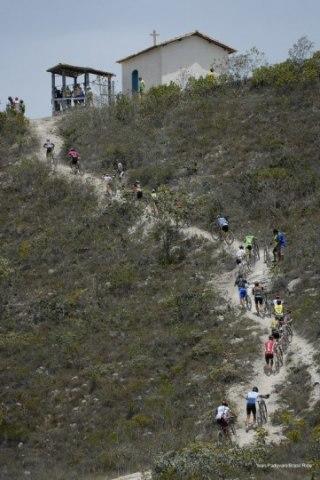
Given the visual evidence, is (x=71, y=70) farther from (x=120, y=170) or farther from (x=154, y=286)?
(x=154, y=286)

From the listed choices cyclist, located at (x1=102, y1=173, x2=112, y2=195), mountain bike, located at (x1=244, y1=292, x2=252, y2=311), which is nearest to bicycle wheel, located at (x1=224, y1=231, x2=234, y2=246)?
mountain bike, located at (x1=244, y1=292, x2=252, y2=311)

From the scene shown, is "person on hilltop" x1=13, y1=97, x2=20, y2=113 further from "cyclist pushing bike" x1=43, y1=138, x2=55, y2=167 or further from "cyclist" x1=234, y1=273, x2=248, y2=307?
"cyclist" x1=234, y1=273, x2=248, y2=307

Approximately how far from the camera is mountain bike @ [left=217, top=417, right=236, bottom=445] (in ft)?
90.0

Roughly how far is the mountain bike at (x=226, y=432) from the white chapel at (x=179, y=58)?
111ft

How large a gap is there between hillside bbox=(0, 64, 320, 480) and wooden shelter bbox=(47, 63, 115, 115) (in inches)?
112

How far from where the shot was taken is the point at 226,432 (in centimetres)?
2789

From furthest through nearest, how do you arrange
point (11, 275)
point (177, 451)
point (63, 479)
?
point (11, 275)
point (63, 479)
point (177, 451)

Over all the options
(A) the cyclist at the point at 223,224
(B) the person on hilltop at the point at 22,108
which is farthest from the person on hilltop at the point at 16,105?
(A) the cyclist at the point at 223,224

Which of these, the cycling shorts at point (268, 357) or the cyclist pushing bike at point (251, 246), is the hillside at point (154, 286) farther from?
the cyclist pushing bike at point (251, 246)

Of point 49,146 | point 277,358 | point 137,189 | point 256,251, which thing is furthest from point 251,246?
point 49,146

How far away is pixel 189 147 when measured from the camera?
170ft

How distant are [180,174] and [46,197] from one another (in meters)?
6.78

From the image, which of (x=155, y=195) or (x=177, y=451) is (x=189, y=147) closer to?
(x=155, y=195)

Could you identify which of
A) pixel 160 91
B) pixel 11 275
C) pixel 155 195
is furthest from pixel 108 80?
pixel 11 275
